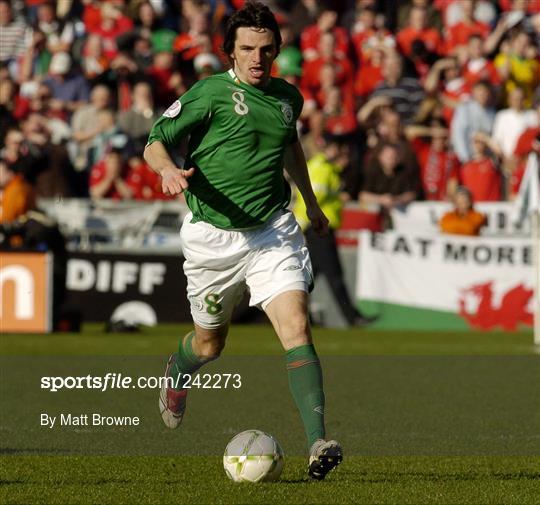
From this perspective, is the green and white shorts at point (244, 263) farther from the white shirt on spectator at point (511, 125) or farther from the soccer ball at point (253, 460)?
the white shirt on spectator at point (511, 125)

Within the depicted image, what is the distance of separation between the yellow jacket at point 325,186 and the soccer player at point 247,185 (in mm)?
10641

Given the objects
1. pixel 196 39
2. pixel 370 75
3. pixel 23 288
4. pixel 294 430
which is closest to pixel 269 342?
pixel 23 288

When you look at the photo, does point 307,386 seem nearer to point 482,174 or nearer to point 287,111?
point 287,111

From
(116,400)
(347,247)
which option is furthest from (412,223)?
(116,400)

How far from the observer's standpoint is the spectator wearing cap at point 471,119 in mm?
20500

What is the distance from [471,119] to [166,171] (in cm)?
1420

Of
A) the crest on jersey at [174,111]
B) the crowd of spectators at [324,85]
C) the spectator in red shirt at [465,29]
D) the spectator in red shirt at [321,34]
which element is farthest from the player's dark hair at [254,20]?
the spectator in red shirt at [465,29]

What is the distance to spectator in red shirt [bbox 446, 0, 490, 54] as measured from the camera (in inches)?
880

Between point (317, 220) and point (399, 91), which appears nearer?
point (317, 220)

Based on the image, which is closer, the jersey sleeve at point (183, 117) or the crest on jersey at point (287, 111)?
the jersey sleeve at point (183, 117)

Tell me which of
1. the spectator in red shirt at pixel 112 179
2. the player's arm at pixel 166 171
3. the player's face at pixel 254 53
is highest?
the player's face at pixel 254 53

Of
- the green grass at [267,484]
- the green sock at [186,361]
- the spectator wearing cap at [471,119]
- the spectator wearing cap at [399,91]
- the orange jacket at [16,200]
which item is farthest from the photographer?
the spectator wearing cap at [399,91]

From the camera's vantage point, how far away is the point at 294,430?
30.0 feet

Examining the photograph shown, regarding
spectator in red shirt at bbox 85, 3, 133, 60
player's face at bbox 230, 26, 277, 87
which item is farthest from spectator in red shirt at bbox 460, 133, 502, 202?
player's face at bbox 230, 26, 277, 87
